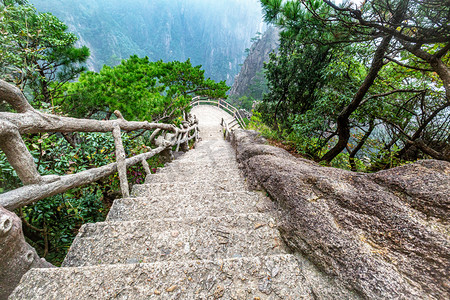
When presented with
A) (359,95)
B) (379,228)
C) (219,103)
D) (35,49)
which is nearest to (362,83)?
(359,95)

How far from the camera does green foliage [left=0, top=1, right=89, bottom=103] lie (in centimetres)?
250

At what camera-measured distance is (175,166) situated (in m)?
3.29

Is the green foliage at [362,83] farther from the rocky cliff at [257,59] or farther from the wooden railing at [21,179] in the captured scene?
the rocky cliff at [257,59]

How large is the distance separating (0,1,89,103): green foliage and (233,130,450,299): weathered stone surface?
12.8 feet

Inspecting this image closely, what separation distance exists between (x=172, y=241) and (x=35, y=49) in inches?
178

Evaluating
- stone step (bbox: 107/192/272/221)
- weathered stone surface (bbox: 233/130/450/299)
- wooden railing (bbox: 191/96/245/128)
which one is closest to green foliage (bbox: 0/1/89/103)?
stone step (bbox: 107/192/272/221)

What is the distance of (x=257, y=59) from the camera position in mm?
35250

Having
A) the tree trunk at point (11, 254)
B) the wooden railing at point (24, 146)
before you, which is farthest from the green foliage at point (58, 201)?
the tree trunk at point (11, 254)

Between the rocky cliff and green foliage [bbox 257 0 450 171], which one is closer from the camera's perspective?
green foliage [bbox 257 0 450 171]

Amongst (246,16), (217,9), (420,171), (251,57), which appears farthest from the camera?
(217,9)

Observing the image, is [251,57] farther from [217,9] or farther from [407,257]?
[217,9]

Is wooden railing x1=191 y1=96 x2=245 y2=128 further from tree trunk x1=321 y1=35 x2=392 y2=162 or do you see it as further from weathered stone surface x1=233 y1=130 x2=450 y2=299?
weathered stone surface x1=233 y1=130 x2=450 y2=299

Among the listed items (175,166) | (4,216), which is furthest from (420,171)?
(175,166)

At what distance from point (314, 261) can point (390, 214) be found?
0.47 metres
